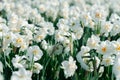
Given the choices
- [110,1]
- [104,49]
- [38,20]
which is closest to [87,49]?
[104,49]

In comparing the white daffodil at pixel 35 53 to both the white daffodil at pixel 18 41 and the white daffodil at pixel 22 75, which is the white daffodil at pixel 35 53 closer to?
the white daffodil at pixel 18 41

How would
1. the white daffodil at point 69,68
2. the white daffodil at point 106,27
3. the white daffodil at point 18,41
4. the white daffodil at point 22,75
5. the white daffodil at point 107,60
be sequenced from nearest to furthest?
the white daffodil at point 22,75
the white daffodil at point 69,68
the white daffodil at point 107,60
the white daffodil at point 18,41
the white daffodil at point 106,27

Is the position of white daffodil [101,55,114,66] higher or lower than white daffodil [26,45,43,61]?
lower

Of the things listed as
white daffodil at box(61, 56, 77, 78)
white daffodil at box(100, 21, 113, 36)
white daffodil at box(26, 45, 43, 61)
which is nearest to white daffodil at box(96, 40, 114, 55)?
white daffodil at box(61, 56, 77, 78)

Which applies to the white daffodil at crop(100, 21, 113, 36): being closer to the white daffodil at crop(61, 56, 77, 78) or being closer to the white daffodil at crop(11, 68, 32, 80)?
the white daffodil at crop(61, 56, 77, 78)

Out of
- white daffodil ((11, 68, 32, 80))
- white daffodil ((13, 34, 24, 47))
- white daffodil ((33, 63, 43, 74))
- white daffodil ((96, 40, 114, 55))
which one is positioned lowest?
white daffodil ((33, 63, 43, 74))

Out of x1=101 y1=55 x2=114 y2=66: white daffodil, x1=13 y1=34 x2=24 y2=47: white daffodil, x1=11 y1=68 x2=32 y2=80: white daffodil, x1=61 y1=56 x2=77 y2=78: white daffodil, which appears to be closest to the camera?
x1=11 y1=68 x2=32 y2=80: white daffodil

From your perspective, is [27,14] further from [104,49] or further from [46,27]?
[104,49]

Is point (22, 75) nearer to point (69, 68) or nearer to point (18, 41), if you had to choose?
point (69, 68)

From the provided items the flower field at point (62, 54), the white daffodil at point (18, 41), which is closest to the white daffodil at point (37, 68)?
the flower field at point (62, 54)

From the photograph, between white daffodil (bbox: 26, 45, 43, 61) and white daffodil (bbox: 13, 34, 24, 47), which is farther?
white daffodil (bbox: 13, 34, 24, 47)

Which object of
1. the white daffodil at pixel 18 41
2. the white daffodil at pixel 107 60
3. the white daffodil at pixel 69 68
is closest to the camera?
the white daffodil at pixel 69 68

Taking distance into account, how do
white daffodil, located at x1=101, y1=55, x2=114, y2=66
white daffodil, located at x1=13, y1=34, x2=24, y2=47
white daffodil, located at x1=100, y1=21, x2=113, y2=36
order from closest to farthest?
white daffodil, located at x1=101, y1=55, x2=114, y2=66
white daffodil, located at x1=13, y1=34, x2=24, y2=47
white daffodil, located at x1=100, y1=21, x2=113, y2=36
